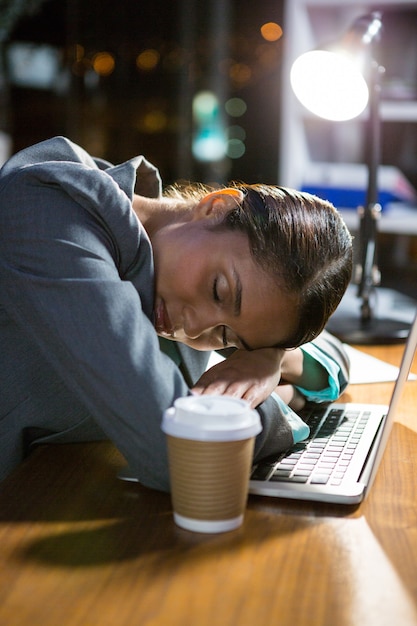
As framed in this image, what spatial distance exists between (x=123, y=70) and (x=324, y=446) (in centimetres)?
307

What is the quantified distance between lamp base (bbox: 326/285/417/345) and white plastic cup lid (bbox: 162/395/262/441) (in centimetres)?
106

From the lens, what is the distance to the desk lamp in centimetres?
183

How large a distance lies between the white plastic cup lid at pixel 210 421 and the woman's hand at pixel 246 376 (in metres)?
0.20

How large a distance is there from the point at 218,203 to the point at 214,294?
147mm

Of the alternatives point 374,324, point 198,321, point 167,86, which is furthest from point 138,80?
point 198,321

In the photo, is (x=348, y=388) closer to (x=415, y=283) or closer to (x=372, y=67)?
(x=372, y=67)

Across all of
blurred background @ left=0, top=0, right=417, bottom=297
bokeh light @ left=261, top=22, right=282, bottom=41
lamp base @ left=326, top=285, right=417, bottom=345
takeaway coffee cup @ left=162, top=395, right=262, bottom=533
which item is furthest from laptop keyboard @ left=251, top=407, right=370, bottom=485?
bokeh light @ left=261, top=22, right=282, bottom=41

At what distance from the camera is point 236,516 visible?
787 millimetres

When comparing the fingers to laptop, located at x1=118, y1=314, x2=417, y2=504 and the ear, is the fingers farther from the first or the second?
the ear

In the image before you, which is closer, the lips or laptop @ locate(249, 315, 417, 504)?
laptop @ locate(249, 315, 417, 504)

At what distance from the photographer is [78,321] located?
2.87 ft

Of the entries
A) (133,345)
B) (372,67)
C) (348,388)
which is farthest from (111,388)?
(372,67)

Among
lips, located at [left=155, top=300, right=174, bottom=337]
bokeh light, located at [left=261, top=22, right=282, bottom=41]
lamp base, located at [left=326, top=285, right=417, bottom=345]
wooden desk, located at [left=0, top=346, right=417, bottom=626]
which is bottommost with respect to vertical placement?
lamp base, located at [left=326, top=285, right=417, bottom=345]

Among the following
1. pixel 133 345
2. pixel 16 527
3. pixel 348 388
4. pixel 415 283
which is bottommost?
pixel 415 283
